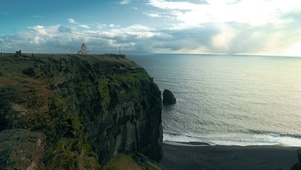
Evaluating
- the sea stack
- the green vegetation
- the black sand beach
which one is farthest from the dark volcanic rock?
the sea stack

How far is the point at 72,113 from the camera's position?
4497 cm

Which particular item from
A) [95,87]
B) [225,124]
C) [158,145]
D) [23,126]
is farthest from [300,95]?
[23,126]

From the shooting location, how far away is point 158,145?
232 ft

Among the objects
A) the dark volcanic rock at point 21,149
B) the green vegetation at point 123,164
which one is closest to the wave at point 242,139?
the green vegetation at point 123,164

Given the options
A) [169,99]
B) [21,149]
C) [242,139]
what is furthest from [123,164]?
[169,99]

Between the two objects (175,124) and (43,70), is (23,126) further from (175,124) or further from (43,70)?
(175,124)

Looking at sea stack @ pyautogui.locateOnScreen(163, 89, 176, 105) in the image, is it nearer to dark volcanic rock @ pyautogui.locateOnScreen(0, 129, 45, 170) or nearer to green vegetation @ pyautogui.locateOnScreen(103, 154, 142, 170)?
green vegetation @ pyautogui.locateOnScreen(103, 154, 142, 170)

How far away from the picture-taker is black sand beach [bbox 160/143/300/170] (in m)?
67.3

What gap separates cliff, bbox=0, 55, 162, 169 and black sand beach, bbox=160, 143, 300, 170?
6381 millimetres

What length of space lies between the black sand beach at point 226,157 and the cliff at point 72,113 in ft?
Answer: 20.9

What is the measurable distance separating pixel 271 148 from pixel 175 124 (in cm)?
3358

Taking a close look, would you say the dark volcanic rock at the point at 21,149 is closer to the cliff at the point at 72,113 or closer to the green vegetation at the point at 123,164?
the cliff at the point at 72,113

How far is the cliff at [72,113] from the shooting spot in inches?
981

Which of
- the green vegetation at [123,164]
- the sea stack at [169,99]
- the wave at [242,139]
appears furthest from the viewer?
the sea stack at [169,99]
